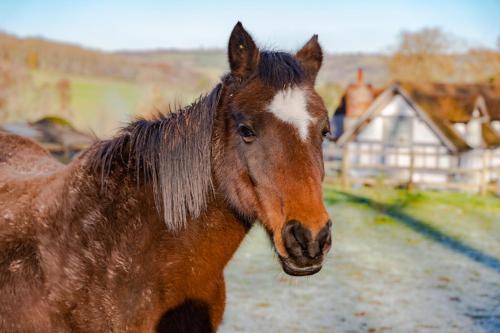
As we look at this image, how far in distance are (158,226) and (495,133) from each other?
33.9 metres

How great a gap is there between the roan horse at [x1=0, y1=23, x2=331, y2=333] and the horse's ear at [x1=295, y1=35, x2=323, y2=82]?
61 mm

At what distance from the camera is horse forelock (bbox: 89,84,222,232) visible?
9.03 feet

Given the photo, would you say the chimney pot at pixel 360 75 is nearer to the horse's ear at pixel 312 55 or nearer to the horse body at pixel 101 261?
the horse's ear at pixel 312 55

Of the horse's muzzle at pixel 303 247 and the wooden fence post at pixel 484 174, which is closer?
the horse's muzzle at pixel 303 247

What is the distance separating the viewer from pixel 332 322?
20.9ft

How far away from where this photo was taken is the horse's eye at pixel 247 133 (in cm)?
261

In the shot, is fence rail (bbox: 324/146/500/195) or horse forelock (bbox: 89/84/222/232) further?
fence rail (bbox: 324/146/500/195)

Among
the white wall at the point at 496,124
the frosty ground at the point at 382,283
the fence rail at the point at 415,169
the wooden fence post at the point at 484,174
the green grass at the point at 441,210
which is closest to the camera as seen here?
the frosty ground at the point at 382,283

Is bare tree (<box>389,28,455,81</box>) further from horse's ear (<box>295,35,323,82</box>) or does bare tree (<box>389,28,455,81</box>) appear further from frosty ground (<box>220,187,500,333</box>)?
horse's ear (<box>295,35,323,82</box>)

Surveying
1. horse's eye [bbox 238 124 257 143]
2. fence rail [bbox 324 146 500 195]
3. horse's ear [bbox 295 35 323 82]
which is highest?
horse's ear [bbox 295 35 323 82]

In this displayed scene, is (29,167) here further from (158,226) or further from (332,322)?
(332,322)

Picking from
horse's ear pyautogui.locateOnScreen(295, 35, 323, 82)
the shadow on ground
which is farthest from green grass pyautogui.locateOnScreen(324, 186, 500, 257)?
horse's ear pyautogui.locateOnScreen(295, 35, 323, 82)

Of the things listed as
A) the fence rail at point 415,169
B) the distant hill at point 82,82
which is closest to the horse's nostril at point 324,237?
the fence rail at point 415,169

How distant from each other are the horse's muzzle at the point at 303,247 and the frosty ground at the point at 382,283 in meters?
0.69
